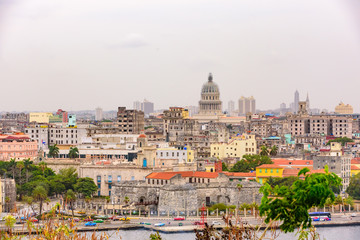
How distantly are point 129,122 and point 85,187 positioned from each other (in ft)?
109

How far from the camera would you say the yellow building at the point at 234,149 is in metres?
61.0

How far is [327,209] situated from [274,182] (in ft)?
12.4

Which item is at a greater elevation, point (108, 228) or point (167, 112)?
point (167, 112)

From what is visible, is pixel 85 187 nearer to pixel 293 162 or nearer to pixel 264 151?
pixel 293 162

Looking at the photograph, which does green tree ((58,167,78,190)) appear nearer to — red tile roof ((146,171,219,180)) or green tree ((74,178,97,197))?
green tree ((74,178,97,197))

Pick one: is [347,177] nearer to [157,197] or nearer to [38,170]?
[157,197]

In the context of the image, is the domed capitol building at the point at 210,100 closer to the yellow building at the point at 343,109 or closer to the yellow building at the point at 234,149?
the yellow building at the point at 343,109

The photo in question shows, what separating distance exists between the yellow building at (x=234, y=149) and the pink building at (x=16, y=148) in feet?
41.9

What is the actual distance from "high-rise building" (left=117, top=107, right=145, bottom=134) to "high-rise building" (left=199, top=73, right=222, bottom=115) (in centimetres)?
3164

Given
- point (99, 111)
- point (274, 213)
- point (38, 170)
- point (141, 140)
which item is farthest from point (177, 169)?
point (99, 111)

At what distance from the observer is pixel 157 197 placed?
40469 millimetres

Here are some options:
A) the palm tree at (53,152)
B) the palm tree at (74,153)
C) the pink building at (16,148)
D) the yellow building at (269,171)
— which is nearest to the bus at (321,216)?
the yellow building at (269,171)

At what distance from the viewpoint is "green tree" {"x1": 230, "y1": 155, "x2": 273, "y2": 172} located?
5169cm

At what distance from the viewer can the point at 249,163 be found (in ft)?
174
